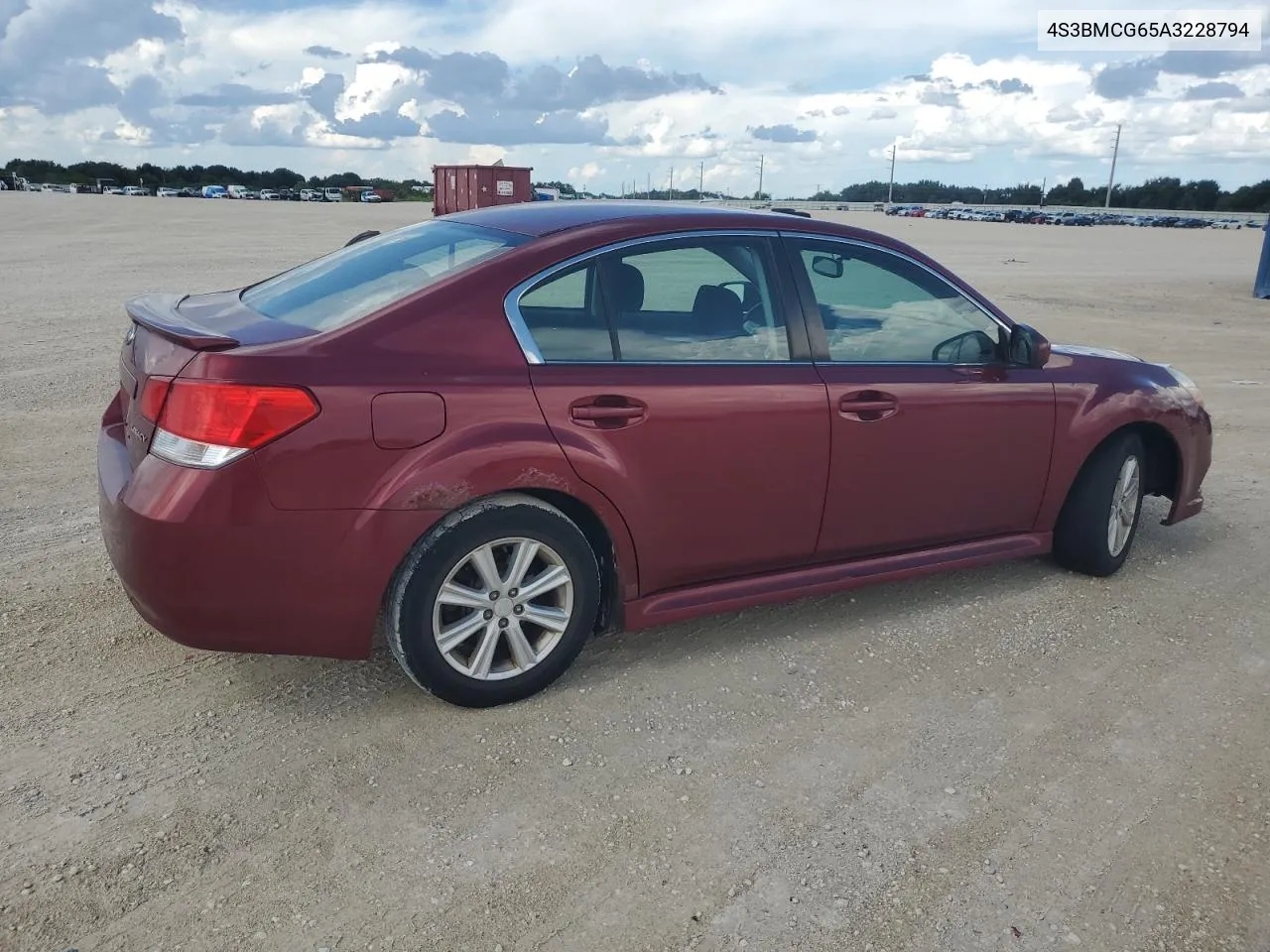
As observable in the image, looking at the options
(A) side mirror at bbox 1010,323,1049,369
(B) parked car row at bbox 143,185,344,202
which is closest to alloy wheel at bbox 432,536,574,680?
(A) side mirror at bbox 1010,323,1049,369

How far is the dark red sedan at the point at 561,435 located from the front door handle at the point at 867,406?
0.01 meters

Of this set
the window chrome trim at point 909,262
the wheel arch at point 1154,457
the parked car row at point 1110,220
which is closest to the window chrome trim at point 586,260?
the window chrome trim at point 909,262

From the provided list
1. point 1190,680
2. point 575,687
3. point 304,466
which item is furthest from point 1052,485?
point 304,466

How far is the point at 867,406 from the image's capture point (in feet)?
13.2

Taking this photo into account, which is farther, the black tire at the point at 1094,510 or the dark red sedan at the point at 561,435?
the black tire at the point at 1094,510

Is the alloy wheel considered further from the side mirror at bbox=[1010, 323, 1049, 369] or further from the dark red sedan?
the side mirror at bbox=[1010, 323, 1049, 369]

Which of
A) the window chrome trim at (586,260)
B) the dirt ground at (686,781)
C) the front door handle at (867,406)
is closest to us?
the dirt ground at (686,781)

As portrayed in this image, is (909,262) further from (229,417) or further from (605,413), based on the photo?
(229,417)

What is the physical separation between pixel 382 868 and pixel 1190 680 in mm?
3005

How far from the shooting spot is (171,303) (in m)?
3.92

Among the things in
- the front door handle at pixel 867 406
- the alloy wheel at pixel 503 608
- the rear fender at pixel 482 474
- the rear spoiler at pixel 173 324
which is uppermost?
the rear spoiler at pixel 173 324

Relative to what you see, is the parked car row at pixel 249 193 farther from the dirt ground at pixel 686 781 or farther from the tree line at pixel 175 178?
the dirt ground at pixel 686 781

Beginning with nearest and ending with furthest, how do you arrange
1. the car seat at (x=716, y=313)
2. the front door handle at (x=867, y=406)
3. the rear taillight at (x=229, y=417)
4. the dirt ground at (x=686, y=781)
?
the dirt ground at (x=686, y=781) → the rear taillight at (x=229, y=417) → the car seat at (x=716, y=313) → the front door handle at (x=867, y=406)

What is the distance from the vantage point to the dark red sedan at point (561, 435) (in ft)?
10.2
